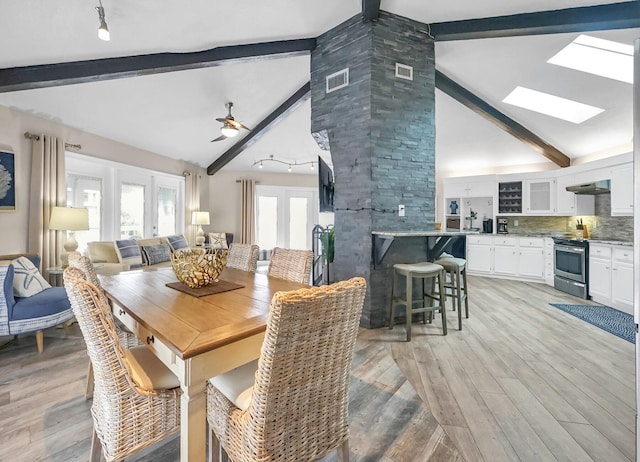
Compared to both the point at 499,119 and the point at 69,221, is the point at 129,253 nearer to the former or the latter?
the point at 69,221

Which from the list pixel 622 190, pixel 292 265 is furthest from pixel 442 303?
pixel 622 190

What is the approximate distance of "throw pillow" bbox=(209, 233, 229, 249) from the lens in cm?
691

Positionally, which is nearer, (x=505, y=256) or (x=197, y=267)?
(x=197, y=267)

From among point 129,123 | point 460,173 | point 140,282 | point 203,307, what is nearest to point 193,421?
point 203,307

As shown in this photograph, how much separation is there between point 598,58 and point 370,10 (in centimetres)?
290

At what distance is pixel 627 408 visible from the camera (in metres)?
1.91

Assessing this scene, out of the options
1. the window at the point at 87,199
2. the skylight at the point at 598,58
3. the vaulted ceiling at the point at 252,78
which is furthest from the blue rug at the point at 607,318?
the window at the point at 87,199

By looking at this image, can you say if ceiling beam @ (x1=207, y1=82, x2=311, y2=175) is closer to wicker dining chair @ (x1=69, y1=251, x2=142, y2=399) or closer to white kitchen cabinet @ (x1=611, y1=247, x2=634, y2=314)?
wicker dining chair @ (x1=69, y1=251, x2=142, y2=399)

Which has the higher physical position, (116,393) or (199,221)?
(199,221)

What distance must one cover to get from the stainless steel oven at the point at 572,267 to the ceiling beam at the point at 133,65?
4791 mm

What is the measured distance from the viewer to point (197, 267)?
1763 mm

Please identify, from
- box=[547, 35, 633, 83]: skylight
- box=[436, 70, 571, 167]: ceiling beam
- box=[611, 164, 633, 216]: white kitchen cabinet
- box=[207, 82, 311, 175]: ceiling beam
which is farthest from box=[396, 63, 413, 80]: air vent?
box=[611, 164, 633, 216]: white kitchen cabinet

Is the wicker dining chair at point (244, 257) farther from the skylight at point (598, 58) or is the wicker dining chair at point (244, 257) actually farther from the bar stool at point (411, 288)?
the skylight at point (598, 58)

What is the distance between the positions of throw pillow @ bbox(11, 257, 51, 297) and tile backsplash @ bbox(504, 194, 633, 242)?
7296 mm
